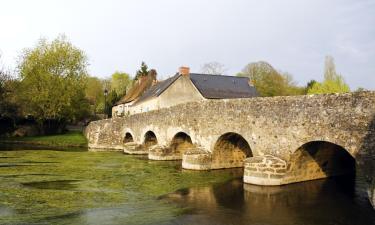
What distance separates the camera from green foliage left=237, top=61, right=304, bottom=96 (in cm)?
5056

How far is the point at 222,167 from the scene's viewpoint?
1958 cm

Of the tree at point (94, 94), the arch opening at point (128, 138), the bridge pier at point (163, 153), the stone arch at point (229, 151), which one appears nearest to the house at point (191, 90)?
the arch opening at point (128, 138)

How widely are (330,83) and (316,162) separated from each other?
25718 mm

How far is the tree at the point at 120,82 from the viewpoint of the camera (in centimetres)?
7045

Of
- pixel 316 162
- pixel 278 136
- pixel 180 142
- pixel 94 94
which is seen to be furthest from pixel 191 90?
pixel 94 94

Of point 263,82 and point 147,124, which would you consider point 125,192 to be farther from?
point 263,82

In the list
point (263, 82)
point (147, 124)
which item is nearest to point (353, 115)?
point (147, 124)

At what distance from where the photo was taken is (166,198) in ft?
42.0

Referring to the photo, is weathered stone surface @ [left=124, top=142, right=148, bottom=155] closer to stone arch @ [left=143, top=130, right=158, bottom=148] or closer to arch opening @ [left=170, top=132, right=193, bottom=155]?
stone arch @ [left=143, top=130, right=158, bottom=148]

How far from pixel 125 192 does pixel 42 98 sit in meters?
26.6

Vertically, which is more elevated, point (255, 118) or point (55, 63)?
point (55, 63)

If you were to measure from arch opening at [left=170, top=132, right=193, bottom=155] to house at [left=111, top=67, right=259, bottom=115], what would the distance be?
10.4 m

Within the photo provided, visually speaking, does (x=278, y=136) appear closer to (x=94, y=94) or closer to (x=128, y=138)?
(x=128, y=138)

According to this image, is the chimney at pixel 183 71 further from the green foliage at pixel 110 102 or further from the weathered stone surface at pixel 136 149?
the green foliage at pixel 110 102
